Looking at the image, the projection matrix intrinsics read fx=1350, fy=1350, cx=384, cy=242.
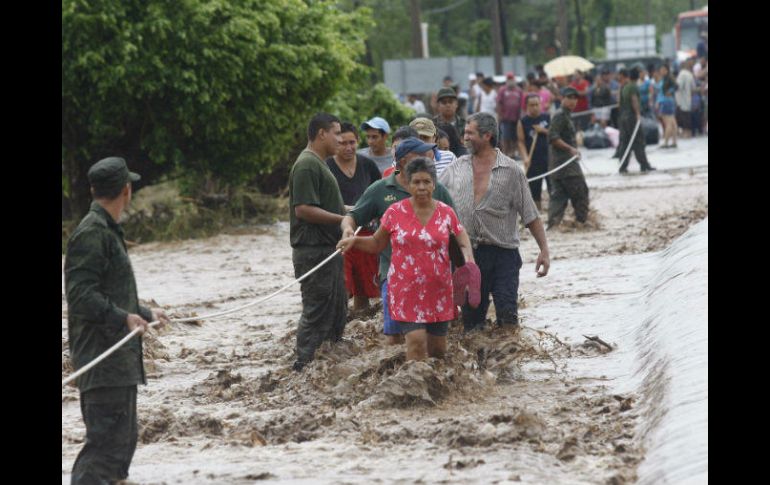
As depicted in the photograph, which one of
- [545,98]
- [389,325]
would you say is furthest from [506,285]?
[545,98]

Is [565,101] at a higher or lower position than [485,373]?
higher

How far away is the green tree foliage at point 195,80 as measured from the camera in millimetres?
16672

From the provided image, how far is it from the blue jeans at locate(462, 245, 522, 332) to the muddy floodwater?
7.1 inches

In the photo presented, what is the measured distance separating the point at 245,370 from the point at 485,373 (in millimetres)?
2049

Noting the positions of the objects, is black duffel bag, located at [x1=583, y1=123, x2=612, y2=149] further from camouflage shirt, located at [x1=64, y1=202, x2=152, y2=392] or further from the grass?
camouflage shirt, located at [x1=64, y1=202, x2=152, y2=392]

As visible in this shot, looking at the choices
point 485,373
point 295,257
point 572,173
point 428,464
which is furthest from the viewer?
point 572,173

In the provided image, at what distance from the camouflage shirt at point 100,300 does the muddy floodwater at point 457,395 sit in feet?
2.33

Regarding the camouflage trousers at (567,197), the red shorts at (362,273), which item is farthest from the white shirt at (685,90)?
the red shorts at (362,273)

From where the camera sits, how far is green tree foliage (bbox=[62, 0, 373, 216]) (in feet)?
54.7

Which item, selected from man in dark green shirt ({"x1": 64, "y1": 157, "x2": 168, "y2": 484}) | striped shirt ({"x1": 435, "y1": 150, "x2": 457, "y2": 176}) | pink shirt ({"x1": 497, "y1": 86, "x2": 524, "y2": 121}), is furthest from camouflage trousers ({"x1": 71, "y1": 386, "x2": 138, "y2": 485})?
pink shirt ({"x1": 497, "y1": 86, "x2": 524, "y2": 121})

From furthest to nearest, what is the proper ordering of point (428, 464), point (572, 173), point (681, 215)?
point (681, 215) → point (572, 173) → point (428, 464)

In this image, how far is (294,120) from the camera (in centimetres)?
1859
